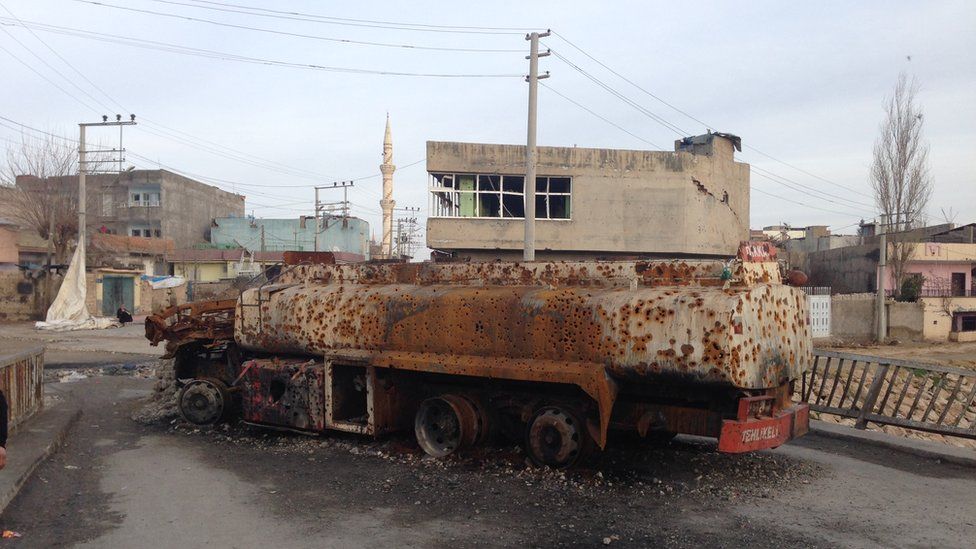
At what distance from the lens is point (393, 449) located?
337 inches

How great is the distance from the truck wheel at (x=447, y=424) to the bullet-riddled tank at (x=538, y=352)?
17 millimetres

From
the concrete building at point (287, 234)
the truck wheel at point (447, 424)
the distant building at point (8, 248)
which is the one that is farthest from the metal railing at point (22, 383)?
the concrete building at point (287, 234)

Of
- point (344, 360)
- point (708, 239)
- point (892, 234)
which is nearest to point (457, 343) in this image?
point (344, 360)

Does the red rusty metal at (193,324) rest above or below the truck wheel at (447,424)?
above

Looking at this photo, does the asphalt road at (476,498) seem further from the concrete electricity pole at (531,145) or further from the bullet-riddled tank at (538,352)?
the concrete electricity pole at (531,145)

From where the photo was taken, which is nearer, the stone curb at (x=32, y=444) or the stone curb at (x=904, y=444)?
the stone curb at (x=32, y=444)

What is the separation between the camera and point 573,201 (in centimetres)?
3050

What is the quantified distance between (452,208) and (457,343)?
74.4 ft

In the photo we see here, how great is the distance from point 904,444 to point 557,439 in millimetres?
4322

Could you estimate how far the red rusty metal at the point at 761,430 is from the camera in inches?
254

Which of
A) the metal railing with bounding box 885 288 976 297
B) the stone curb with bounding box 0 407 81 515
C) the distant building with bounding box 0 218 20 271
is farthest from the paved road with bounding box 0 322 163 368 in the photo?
the metal railing with bounding box 885 288 976 297

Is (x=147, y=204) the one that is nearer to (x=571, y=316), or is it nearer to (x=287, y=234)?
(x=287, y=234)

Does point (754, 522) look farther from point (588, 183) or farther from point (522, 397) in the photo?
point (588, 183)

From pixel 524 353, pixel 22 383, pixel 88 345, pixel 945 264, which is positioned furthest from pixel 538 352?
pixel 945 264
